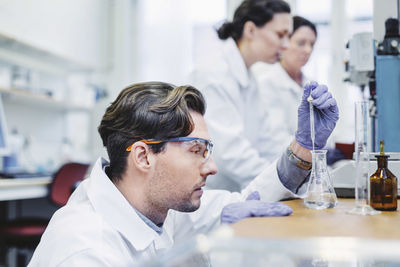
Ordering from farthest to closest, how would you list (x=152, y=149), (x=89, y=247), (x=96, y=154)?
(x=96, y=154), (x=152, y=149), (x=89, y=247)

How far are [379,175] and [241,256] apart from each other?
2.19 ft

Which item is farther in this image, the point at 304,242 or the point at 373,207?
the point at 373,207

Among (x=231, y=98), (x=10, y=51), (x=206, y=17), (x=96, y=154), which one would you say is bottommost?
(x=96, y=154)

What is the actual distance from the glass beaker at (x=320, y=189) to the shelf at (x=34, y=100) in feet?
8.71

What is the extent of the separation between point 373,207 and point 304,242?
0.64 metres

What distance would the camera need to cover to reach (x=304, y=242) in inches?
18.1

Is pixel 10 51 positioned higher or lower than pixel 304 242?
higher

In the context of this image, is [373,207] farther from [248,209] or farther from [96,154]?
[96,154]

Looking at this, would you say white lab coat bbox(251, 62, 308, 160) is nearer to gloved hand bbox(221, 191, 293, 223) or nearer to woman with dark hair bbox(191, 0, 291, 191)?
woman with dark hair bbox(191, 0, 291, 191)

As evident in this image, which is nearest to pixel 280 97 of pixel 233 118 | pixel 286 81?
pixel 286 81

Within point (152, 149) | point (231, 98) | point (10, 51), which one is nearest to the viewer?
point (152, 149)

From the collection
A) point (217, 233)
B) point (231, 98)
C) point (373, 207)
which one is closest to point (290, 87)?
point (231, 98)

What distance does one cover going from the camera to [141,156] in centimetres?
113

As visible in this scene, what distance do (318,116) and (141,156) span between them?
0.48 metres
